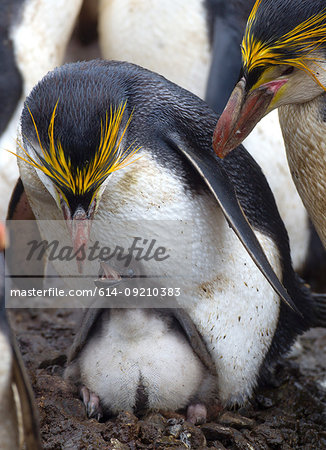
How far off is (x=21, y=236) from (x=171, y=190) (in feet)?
2.19

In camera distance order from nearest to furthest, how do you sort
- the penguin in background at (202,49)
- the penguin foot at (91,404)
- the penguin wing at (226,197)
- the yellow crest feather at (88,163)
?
the yellow crest feather at (88,163) → the penguin wing at (226,197) → the penguin foot at (91,404) → the penguin in background at (202,49)

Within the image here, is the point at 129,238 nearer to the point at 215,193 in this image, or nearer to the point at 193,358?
the point at 215,193

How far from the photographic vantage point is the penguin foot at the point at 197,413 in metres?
1.99

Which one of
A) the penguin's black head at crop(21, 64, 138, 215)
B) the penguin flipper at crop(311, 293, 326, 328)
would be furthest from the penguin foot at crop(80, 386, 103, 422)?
the penguin flipper at crop(311, 293, 326, 328)

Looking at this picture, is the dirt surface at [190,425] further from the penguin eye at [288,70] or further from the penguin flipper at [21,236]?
the penguin eye at [288,70]

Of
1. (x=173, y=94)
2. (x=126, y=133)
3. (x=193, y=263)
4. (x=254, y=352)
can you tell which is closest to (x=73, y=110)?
(x=126, y=133)

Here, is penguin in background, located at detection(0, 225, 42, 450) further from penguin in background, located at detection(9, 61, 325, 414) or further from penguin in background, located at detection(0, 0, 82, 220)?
penguin in background, located at detection(0, 0, 82, 220)

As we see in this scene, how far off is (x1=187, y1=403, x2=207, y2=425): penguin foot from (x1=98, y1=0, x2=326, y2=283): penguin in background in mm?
997

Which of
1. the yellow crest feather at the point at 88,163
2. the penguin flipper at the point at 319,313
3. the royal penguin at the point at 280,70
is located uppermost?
the royal penguin at the point at 280,70

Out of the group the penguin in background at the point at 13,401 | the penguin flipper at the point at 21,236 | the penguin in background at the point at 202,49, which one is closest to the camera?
the penguin in background at the point at 13,401

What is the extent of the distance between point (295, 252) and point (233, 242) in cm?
97

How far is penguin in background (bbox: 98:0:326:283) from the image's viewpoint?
268 cm

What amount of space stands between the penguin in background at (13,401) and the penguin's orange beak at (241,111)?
0.57 meters

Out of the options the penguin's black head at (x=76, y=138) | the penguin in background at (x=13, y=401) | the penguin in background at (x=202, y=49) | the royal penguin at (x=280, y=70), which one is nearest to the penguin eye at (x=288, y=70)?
the royal penguin at (x=280, y=70)
